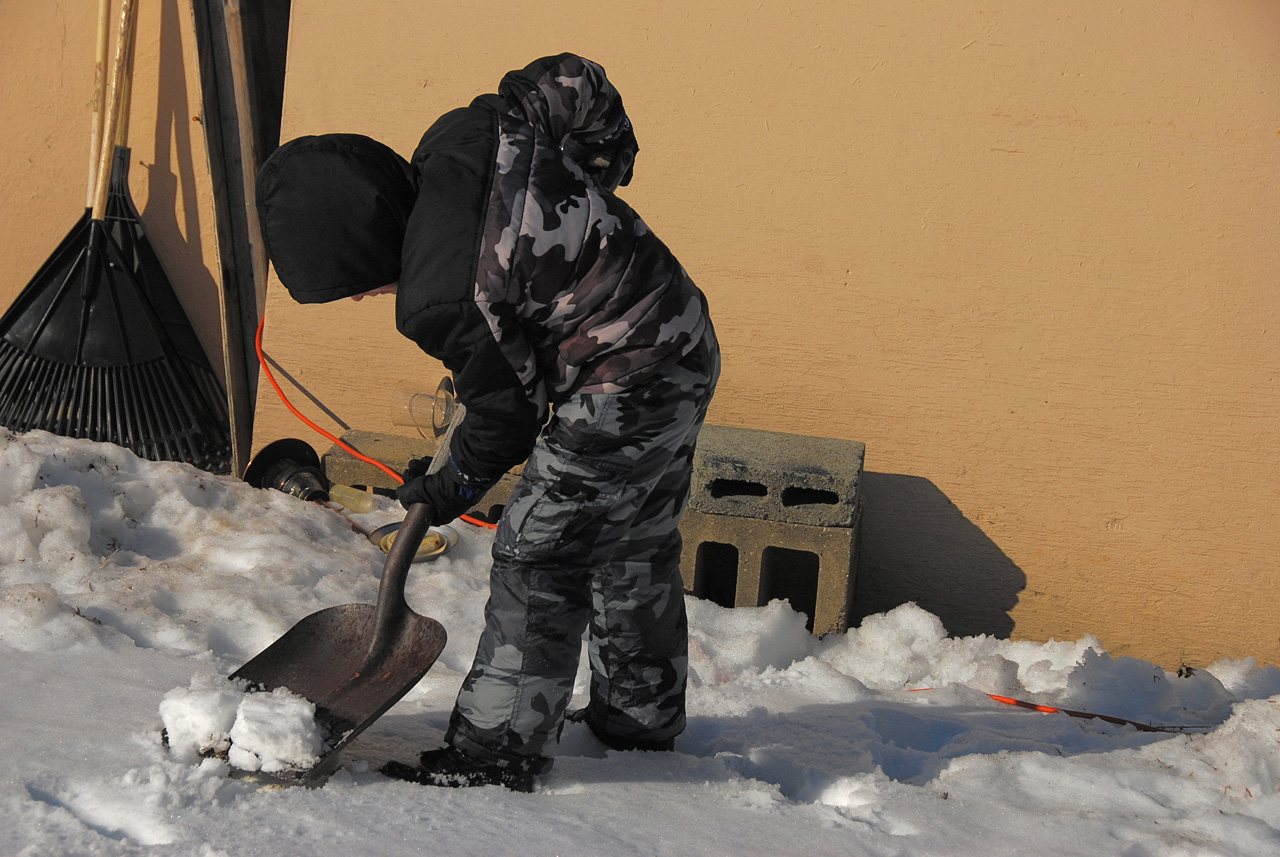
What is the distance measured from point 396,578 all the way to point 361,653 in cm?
17

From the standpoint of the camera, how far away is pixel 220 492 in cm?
308

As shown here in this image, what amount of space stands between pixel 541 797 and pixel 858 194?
6.97ft

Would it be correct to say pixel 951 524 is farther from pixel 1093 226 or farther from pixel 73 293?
pixel 73 293

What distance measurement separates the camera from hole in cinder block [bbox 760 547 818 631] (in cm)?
341

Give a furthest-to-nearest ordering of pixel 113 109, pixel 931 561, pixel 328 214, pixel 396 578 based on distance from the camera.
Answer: pixel 113 109 → pixel 931 561 → pixel 396 578 → pixel 328 214

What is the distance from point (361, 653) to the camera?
74.0 inches

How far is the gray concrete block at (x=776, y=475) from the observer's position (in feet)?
9.56

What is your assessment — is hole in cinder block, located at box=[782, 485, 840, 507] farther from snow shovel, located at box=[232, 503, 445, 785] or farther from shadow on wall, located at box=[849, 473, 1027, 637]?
snow shovel, located at box=[232, 503, 445, 785]

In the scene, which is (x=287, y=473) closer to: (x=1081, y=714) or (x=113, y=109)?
(x=113, y=109)

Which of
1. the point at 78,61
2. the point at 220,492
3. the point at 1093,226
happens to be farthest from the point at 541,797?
the point at 78,61

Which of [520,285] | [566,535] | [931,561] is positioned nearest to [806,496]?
[931,561]

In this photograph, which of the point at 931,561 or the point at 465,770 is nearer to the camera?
the point at 465,770

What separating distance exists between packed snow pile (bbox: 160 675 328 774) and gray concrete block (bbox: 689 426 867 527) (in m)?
1.59

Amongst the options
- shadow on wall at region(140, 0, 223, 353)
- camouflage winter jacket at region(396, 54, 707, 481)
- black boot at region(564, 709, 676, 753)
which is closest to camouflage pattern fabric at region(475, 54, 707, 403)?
camouflage winter jacket at region(396, 54, 707, 481)
